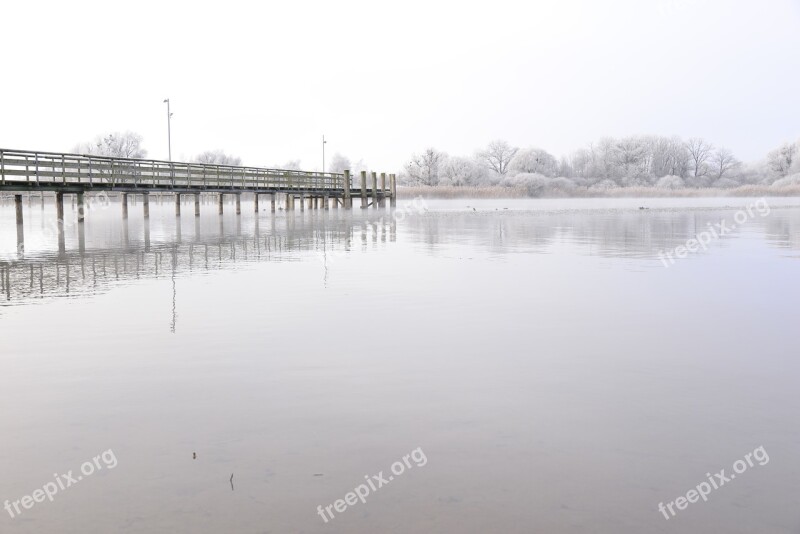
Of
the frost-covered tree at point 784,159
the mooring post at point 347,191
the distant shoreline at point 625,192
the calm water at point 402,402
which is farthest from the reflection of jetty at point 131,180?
the frost-covered tree at point 784,159

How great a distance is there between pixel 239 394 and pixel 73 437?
1.19 metres

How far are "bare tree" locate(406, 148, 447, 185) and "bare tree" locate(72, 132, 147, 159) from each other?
3844 cm

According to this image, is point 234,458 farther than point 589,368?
No

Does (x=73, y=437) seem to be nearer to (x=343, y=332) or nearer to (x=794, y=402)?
(x=343, y=332)

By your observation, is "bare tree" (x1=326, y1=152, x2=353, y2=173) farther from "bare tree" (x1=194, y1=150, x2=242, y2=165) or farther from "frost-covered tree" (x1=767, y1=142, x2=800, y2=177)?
"frost-covered tree" (x1=767, y1=142, x2=800, y2=177)

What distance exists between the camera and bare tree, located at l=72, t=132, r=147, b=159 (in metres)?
108

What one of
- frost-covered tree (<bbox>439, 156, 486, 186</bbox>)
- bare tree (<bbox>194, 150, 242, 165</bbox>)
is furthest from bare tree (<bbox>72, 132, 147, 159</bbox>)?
frost-covered tree (<bbox>439, 156, 486, 186</bbox>)

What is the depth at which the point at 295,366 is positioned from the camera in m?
6.30

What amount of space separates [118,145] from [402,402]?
11296 cm

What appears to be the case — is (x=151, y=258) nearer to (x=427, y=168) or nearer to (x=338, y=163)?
(x=427, y=168)

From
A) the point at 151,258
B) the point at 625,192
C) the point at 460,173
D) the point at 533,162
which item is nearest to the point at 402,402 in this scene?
the point at 151,258

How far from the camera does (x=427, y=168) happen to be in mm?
112000

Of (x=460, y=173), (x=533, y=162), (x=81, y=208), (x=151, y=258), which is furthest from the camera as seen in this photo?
(x=533, y=162)

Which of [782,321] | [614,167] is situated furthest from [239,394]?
[614,167]
